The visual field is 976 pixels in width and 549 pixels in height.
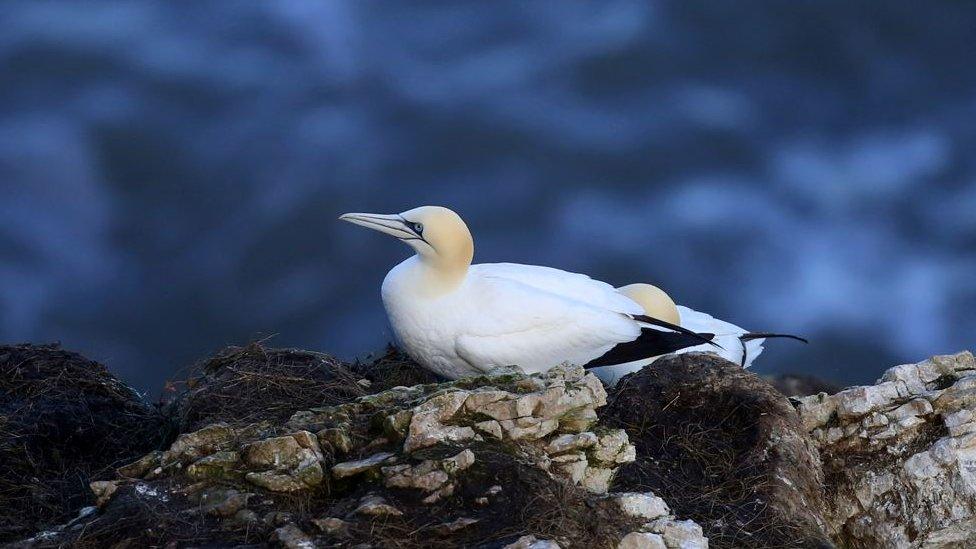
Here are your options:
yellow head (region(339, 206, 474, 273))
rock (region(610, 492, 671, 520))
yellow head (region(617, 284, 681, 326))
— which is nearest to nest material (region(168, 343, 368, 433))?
yellow head (region(339, 206, 474, 273))

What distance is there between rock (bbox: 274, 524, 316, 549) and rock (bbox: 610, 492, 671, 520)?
1.47m

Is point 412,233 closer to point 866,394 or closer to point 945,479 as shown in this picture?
point 866,394

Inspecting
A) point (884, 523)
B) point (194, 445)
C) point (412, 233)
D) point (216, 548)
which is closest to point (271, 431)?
point (194, 445)


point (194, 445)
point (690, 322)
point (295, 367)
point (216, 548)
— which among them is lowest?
point (216, 548)

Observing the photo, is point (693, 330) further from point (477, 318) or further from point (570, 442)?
point (570, 442)

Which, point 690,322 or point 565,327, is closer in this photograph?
point 565,327

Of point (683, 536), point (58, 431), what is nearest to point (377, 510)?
point (683, 536)

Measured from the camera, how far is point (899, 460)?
283 inches

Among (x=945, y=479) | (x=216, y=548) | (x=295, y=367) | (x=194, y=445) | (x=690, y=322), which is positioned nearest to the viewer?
(x=216, y=548)

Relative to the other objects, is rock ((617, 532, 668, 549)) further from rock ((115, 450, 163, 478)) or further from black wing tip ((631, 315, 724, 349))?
black wing tip ((631, 315, 724, 349))

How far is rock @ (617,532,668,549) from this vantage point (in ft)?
19.2

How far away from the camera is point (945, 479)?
7043mm

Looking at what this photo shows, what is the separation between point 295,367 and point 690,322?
3.43m

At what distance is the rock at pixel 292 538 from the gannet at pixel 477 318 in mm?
3077
